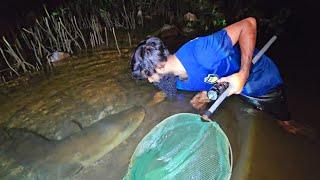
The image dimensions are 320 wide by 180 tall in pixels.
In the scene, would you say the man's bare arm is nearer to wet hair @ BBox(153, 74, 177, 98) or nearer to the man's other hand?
the man's other hand

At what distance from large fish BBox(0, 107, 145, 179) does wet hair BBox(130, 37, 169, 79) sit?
152 cm

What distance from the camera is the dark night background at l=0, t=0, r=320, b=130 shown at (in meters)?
4.36

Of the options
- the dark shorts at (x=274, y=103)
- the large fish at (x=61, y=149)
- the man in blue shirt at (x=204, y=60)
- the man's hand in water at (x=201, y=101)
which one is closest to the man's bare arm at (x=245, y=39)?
the man in blue shirt at (x=204, y=60)

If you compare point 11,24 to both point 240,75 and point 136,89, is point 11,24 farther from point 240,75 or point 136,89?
point 240,75

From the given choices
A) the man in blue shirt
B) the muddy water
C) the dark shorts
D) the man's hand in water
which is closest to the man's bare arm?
the man in blue shirt

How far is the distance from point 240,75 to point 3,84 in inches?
175

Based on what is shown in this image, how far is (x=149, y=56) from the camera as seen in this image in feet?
8.88

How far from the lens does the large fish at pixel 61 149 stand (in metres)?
3.72

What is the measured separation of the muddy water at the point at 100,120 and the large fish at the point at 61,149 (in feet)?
0.04

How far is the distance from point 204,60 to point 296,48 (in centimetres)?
360

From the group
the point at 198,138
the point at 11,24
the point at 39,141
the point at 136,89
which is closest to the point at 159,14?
the point at 136,89

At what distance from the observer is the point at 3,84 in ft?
18.5

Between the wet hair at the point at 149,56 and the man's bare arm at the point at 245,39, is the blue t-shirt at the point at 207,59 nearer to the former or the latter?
the man's bare arm at the point at 245,39

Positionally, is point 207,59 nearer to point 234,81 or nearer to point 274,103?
point 234,81
